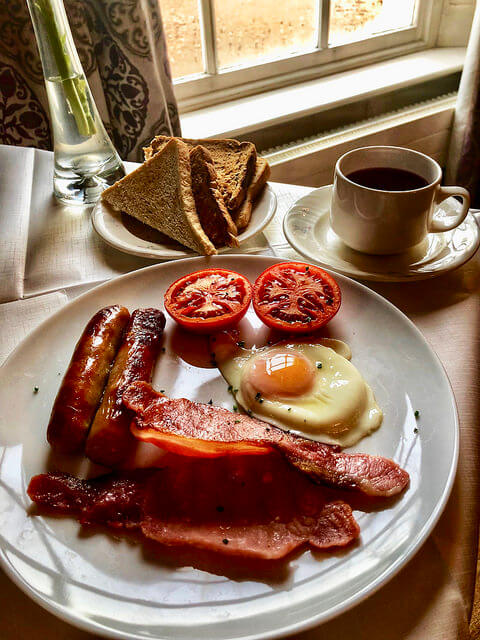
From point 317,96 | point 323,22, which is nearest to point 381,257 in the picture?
point 317,96

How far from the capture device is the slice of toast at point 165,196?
157 centimetres

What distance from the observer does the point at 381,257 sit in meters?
1.47

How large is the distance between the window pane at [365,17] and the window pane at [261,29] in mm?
191

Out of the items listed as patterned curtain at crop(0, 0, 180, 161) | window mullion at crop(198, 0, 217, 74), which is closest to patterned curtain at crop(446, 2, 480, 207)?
window mullion at crop(198, 0, 217, 74)

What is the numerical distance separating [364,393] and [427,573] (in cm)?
36

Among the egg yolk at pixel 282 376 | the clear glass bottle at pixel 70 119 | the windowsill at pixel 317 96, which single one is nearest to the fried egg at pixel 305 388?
the egg yolk at pixel 282 376

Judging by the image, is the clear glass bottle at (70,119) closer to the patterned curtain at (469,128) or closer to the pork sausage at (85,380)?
the pork sausage at (85,380)

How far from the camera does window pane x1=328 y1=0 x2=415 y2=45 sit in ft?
11.6

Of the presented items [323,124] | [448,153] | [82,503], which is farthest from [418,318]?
[448,153]

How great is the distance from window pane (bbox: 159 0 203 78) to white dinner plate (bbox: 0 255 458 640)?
104 inches

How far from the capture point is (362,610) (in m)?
0.80

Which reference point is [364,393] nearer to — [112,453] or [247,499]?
[247,499]

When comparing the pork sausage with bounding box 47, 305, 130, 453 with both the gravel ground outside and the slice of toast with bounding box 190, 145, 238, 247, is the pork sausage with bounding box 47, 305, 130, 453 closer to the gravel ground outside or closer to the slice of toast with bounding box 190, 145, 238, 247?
the slice of toast with bounding box 190, 145, 238, 247

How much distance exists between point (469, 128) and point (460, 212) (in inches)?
92.4
